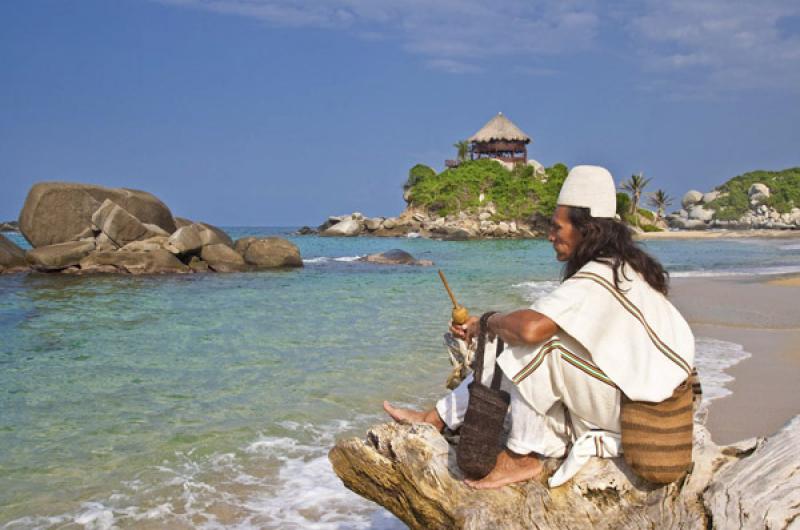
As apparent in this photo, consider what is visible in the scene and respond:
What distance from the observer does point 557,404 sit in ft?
8.99

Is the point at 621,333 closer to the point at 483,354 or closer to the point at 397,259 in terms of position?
the point at 483,354

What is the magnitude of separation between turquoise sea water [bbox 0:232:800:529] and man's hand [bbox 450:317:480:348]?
1700 millimetres

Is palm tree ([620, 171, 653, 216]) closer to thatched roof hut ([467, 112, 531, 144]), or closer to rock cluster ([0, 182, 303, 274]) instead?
thatched roof hut ([467, 112, 531, 144])

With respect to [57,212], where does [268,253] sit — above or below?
below

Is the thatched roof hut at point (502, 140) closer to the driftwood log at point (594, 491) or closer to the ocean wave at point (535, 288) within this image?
the ocean wave at point (535, 288)

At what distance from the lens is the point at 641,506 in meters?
2.64

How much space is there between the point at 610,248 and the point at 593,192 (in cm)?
24

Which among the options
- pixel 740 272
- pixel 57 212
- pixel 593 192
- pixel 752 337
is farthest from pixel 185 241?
pixel 593 192

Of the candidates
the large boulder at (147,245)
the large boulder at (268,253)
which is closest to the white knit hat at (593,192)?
the large boulder at (147,245)

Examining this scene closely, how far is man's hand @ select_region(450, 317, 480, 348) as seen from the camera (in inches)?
114

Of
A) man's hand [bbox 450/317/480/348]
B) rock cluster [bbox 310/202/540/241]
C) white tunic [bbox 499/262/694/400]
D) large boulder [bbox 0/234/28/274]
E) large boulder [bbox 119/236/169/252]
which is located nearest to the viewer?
white tunic [bbox 499/262/694/400]

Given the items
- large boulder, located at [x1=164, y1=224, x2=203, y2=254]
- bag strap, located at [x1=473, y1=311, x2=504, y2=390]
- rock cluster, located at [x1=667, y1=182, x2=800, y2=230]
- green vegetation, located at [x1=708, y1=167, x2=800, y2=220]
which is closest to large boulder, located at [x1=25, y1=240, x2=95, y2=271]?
large boulder, located at [x1=164, y1=224, x2=203, y2=254]

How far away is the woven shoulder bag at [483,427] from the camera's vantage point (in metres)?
2.74

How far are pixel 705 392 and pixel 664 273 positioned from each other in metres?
4.28
